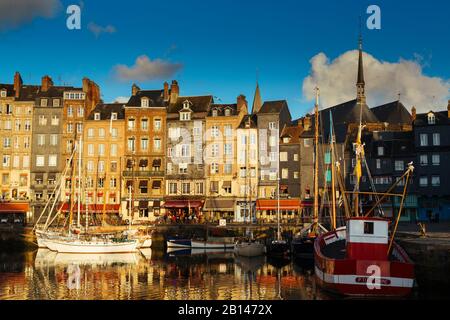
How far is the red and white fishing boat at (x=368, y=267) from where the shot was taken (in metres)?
26.0

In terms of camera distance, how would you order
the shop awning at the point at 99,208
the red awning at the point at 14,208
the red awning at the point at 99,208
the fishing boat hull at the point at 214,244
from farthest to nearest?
the red awning at the point at 14,208 → the red awning at the point at 99,208 → the shop awning at the point at 99,208 → the fishing boat hull at the point at 214,244

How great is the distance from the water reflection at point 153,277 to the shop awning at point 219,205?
16059 millimetres

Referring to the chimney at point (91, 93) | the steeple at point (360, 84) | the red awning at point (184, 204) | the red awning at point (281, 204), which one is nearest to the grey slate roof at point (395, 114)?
the steeple at point (360, 84)

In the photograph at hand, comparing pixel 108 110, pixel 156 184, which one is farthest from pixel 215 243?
pixel 108 110

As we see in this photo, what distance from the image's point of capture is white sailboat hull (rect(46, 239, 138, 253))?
50875mm

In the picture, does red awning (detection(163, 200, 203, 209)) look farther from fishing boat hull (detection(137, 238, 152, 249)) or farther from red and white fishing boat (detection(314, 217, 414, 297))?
red and white fishing boat (detection(314, 217, 414, 297))

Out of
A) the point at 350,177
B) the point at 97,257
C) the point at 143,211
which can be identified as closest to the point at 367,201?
the point at 350,177

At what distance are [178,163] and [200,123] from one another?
19.2 ft

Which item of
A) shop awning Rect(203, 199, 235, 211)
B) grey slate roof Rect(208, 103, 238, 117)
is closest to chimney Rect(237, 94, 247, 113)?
grey slate roof Rect(208, 103, 238, 117)

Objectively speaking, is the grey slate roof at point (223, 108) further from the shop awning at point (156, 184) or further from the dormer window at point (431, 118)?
the dormer window at point (431, 118)

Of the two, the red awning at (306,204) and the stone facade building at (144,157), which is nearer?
the red awning at (306,204)

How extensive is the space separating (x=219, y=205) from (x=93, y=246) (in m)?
19.5

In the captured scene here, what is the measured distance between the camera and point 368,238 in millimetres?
27500

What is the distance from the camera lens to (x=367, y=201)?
64500 millimetres
